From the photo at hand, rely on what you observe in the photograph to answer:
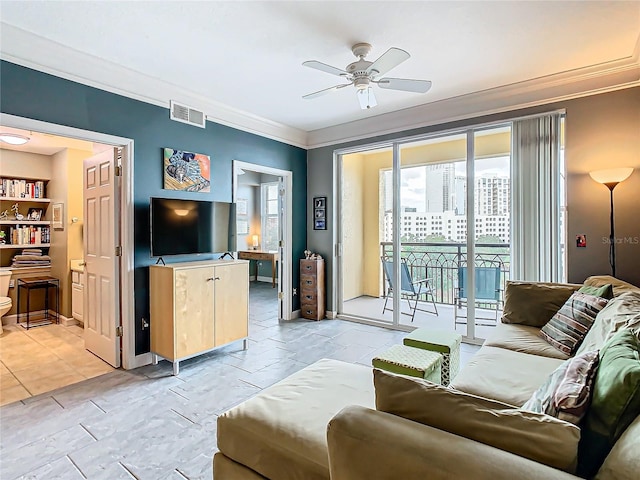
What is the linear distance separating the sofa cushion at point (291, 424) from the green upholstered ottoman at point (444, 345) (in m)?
0.97

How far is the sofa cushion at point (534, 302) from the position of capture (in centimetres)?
275

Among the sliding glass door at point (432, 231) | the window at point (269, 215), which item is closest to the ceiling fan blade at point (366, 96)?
the sliding glass door at point (432, 231)

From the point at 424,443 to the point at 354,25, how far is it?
2617mm

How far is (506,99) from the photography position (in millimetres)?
3645

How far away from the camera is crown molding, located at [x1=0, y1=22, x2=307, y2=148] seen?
252cm

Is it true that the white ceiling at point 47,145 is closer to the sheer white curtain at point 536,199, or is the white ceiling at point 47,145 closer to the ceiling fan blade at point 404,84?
the ceiling fan blade at point 404,84

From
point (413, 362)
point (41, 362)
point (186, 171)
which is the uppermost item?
point (186, 171)

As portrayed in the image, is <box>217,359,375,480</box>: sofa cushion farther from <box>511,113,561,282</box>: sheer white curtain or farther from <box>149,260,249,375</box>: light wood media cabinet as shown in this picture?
<box>511,113,561,282</box>: sheer white curtain

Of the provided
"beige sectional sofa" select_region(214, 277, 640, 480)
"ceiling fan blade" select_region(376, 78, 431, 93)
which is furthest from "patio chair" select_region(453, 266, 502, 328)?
"ceiling fan blade" select_region(376, 78, 431, 93)

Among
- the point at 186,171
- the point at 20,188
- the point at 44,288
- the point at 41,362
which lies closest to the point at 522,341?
the point at 186,171

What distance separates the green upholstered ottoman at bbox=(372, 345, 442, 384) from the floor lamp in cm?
213

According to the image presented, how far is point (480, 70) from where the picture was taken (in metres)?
3.19

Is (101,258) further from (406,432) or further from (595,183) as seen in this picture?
(595,183)

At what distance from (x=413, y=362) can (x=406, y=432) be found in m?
1.41
